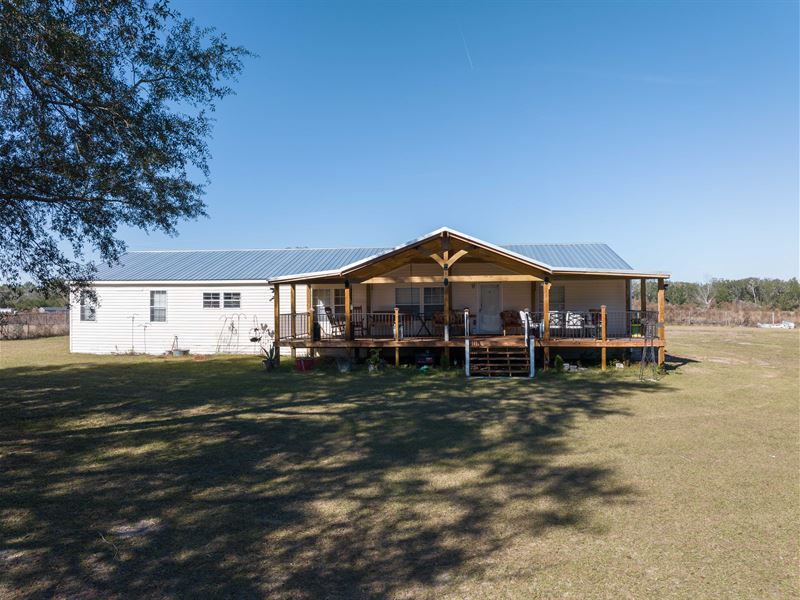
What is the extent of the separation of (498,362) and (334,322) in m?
5.68

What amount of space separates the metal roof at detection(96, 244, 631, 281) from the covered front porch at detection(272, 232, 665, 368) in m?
1.52

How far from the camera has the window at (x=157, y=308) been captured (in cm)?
2062

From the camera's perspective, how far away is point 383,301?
18938 mm

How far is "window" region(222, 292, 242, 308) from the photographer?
20094 mm

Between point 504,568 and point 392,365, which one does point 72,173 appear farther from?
point 392,365

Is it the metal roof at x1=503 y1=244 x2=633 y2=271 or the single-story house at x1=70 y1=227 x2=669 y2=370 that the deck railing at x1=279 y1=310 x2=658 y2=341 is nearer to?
the single-story house at x1=70 y1=227 x2=669 y2=370

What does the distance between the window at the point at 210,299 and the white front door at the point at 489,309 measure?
33.0ft

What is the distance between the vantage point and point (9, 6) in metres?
6.11

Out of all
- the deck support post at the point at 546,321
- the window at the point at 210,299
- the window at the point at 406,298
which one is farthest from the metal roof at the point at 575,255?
the window at the point at 210,299

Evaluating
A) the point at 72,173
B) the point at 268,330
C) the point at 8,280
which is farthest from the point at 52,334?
the point at 72,173

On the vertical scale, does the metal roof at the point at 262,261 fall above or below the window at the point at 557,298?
above

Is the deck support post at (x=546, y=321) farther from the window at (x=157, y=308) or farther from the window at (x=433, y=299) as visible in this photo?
the window at (x=157, y=308)

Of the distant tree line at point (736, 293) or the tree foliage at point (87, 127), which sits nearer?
the tree foliage at point (87, 127)

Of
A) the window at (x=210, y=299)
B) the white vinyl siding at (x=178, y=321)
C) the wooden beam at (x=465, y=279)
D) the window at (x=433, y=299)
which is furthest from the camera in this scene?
Answer: the window at (x=210, y=299)
